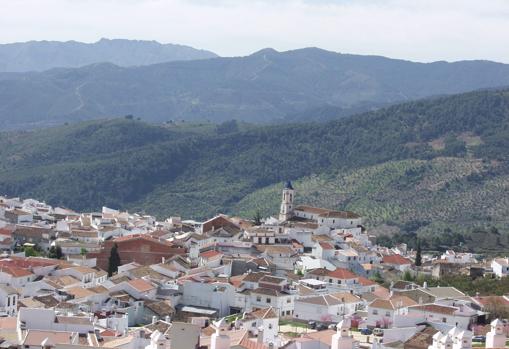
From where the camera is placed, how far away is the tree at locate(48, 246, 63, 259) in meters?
55.6

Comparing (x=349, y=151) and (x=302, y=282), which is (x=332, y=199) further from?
(x=302, y=282)

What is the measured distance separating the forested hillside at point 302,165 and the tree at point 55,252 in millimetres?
47795

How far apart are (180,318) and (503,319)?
13.8 metres

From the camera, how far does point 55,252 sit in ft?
183

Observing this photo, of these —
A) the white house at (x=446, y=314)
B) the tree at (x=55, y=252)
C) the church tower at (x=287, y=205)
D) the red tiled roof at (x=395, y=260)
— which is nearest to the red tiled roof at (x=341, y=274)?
the white house at (x=446, y=314)

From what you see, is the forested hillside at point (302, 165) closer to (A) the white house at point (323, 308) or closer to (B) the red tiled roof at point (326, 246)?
(B) the red tiled roof at point (326, 246)

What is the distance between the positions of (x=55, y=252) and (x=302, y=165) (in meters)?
92.8

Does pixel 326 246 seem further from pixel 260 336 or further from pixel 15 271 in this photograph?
pixel 260 336

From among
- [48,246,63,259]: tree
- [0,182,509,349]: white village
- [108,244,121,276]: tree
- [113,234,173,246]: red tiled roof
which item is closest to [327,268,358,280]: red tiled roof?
[0,182,509,349]: white village

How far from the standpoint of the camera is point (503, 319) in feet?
145

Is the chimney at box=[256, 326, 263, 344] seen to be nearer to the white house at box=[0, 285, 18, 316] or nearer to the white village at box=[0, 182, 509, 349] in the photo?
the white village at box=[0, 182, 509, 349]

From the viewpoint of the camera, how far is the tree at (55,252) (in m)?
55.6

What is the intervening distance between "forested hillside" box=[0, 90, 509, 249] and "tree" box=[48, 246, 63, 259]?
47795mm

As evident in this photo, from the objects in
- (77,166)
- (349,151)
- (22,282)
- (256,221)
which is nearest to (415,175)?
(349,151)
